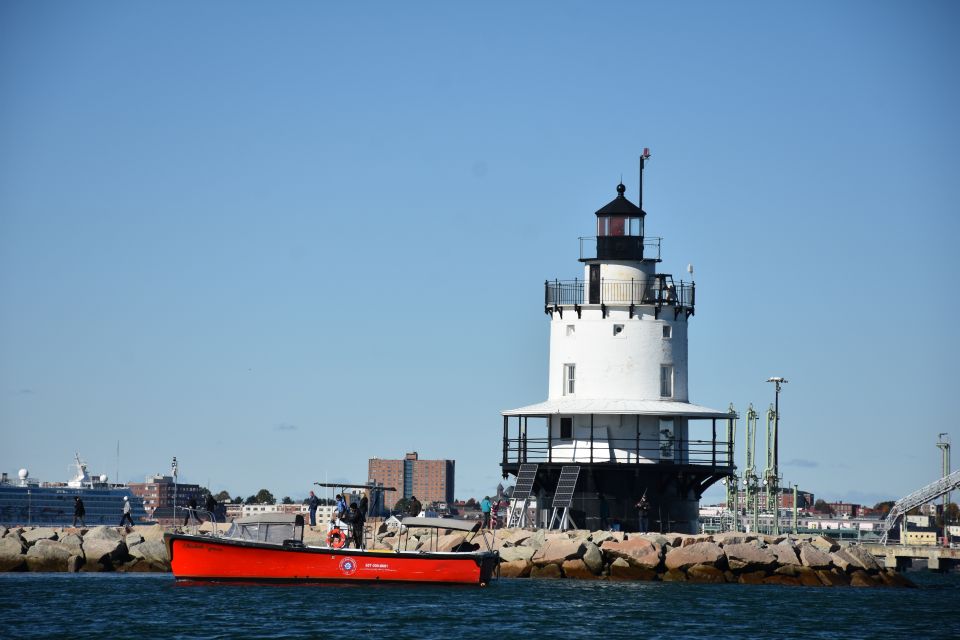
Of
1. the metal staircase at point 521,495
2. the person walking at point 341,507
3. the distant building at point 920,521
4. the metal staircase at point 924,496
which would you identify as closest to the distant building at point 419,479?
the distant building at point 920,521

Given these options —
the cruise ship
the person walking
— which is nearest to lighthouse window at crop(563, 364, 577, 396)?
the person walking

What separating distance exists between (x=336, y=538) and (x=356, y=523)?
786mm

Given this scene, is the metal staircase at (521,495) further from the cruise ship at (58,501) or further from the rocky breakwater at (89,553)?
the cruise ship at (58,501)

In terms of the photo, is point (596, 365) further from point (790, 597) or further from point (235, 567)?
point (235, 567)

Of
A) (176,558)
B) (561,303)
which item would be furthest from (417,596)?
(561,303)

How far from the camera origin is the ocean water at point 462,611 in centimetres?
3347

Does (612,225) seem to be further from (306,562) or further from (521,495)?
(306,562)

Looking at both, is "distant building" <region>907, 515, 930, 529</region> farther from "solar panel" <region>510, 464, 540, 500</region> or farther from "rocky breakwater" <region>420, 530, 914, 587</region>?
"rocky breakwater" <region>420, 530, 914, 587</region>

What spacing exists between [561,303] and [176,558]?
669 inches

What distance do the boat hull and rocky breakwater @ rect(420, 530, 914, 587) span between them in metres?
5.24

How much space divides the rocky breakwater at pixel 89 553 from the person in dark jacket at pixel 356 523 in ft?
31.9

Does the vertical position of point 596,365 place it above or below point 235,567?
above

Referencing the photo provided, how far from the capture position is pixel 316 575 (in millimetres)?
40469

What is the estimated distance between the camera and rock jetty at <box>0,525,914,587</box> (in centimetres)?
4578
